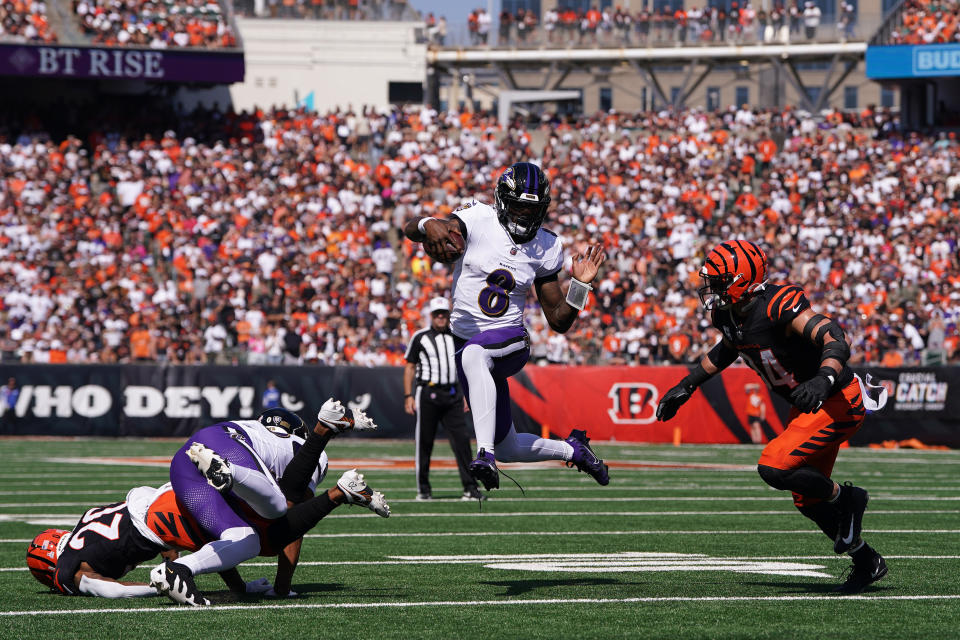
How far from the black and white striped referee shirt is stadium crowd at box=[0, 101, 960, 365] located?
10.7 metres

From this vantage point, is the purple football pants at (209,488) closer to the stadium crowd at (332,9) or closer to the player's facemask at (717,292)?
the player's facemask at (717,292)

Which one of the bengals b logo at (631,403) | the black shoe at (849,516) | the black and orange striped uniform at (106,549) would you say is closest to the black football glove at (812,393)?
the black shoe at (849,516)

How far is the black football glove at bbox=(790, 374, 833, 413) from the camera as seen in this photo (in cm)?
713

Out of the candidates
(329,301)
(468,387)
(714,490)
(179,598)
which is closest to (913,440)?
(714,490)

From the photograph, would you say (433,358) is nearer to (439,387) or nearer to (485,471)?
(439,387)

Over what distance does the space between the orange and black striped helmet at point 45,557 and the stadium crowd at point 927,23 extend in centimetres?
3012

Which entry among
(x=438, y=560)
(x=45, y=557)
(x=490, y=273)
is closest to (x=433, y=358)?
(x=438, y=560)

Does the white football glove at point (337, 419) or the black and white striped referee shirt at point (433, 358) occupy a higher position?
the white football glove at point (337, 419)

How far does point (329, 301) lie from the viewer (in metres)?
28.2

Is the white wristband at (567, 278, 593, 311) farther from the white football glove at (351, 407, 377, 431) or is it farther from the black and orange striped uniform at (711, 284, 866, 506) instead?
the white football glove at (351, 407, 377, 431)

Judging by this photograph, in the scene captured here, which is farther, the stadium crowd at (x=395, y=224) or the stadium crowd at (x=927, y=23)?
the stadium crowd at (x=927, y=23)

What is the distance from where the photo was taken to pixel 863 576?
25.3 ft

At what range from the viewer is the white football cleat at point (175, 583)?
7.00 meters

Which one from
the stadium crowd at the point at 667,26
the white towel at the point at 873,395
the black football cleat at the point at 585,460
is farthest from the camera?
the stadium crowd at the point at 667,26
